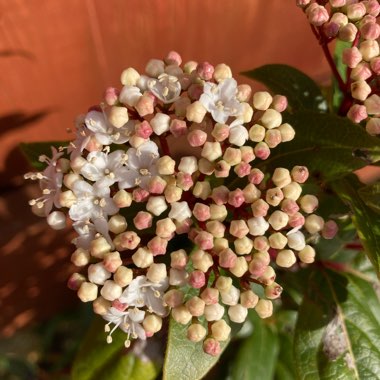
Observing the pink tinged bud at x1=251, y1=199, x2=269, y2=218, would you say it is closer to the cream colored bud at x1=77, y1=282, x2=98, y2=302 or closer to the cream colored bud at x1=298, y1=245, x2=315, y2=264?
the cream colored bud at x1=298, y1=245, x2=315, y2=264

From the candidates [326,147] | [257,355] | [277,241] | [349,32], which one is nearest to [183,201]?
[277,241]

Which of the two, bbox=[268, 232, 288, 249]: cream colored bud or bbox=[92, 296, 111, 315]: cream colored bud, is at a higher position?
bbox=[268, 232, 288, 249]: cream colored bud

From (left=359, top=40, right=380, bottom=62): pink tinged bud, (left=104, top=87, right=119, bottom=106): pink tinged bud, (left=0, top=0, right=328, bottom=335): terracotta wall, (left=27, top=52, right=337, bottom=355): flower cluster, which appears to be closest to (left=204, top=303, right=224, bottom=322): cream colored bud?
(left=27, top=52, right=337, bottom=355): flower cluster

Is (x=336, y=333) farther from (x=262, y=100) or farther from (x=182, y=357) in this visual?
(x=262, y=100)

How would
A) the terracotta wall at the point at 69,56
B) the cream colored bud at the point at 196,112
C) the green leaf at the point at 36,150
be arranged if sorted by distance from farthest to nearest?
the terracotta wall at the point at 69,56, the green leaf at the point at 36,150, the cream colored bud at the point at 196,112

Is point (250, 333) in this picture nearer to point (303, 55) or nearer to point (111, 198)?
point (111, 198)

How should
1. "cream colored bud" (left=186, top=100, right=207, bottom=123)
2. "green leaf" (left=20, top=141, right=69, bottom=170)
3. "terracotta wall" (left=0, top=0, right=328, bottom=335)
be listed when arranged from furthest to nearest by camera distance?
1. "terracotta wall" (left=0, top=0, right=328, bottom=335)
2. "green leaf" (left=20, top=141, right=69, bottom=170)
3. "cream colored bud" (left=186, top=100, right=207, bottom=123)

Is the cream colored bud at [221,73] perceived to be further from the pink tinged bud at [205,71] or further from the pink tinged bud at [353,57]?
the pink tinged bud at [353,57]

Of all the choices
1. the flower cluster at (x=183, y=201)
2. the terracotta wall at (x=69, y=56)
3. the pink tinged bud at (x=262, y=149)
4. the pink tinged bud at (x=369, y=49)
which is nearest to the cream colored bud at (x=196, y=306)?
the flower cluster at (x=183, y=201)
